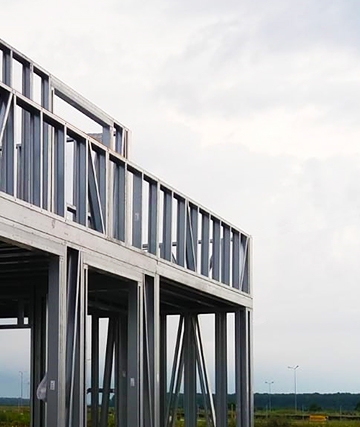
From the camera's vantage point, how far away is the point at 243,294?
27219 millimetres

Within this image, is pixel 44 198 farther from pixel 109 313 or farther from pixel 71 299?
pixel 109 313

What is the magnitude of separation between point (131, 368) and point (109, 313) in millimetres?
7097

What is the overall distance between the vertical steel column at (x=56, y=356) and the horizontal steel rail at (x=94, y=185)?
1184 millimetres

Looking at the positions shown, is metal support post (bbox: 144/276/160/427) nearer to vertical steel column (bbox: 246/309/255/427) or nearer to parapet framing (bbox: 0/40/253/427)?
parapet framing (bbox: 0/40/253/427)

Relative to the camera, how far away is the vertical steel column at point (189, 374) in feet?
90.2

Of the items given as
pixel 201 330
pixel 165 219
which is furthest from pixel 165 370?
pixel 165 219

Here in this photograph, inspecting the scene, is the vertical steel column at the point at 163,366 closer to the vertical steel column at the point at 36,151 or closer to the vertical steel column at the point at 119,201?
the vertical steel column at the point at 119,201

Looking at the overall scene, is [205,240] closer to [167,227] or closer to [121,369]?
[167,227]

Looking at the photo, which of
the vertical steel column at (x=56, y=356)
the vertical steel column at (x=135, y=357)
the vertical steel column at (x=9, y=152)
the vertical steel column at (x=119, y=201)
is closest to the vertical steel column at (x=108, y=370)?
the vertical steel column at (x=135, y=357)

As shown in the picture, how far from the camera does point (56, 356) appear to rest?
17.6 metres

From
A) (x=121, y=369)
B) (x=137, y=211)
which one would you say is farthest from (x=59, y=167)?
(x=121, y=369)

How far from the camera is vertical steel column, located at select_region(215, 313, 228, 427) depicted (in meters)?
27.3

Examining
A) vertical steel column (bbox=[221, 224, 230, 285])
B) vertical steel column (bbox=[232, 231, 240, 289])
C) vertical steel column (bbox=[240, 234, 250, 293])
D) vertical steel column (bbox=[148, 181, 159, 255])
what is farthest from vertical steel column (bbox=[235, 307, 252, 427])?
vertical steel column (bbox=[148, 181, 159, 255])

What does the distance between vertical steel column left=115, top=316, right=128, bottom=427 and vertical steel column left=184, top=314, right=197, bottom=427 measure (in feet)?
4.42
